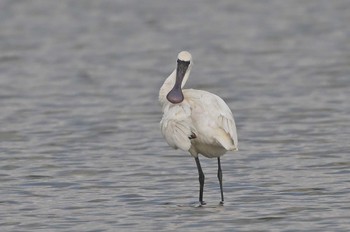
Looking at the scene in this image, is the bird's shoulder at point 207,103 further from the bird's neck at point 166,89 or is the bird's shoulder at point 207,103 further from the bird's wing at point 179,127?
the bird's neck at point 166,89

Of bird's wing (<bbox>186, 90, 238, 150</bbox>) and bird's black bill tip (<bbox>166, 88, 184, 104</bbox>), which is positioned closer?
bird's wing (<bbox>186, 90, 238, 150</bbox>)

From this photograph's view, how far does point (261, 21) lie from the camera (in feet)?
80.4

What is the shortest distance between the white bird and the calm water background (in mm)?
481

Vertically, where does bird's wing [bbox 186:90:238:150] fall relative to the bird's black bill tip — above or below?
below

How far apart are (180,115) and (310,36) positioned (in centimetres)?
1224

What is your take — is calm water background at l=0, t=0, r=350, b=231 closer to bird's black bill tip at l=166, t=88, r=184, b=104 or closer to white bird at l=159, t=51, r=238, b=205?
white bird at l=159, t=51, r=238, b=205

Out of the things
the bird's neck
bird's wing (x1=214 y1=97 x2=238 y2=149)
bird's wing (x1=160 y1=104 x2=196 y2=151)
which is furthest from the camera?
the bird's neck

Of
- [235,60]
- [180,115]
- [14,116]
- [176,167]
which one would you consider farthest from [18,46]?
[180,115]

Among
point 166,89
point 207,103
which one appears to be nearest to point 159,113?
point 166,89

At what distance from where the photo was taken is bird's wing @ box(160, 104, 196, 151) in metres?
10.6

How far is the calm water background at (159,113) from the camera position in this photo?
1065 centimetres

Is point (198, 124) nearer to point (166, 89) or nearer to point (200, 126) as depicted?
point (200, 126)

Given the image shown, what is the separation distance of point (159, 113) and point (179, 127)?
5.48 meters

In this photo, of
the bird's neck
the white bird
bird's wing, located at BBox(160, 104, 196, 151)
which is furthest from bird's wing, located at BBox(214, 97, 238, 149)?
the bird's neck
